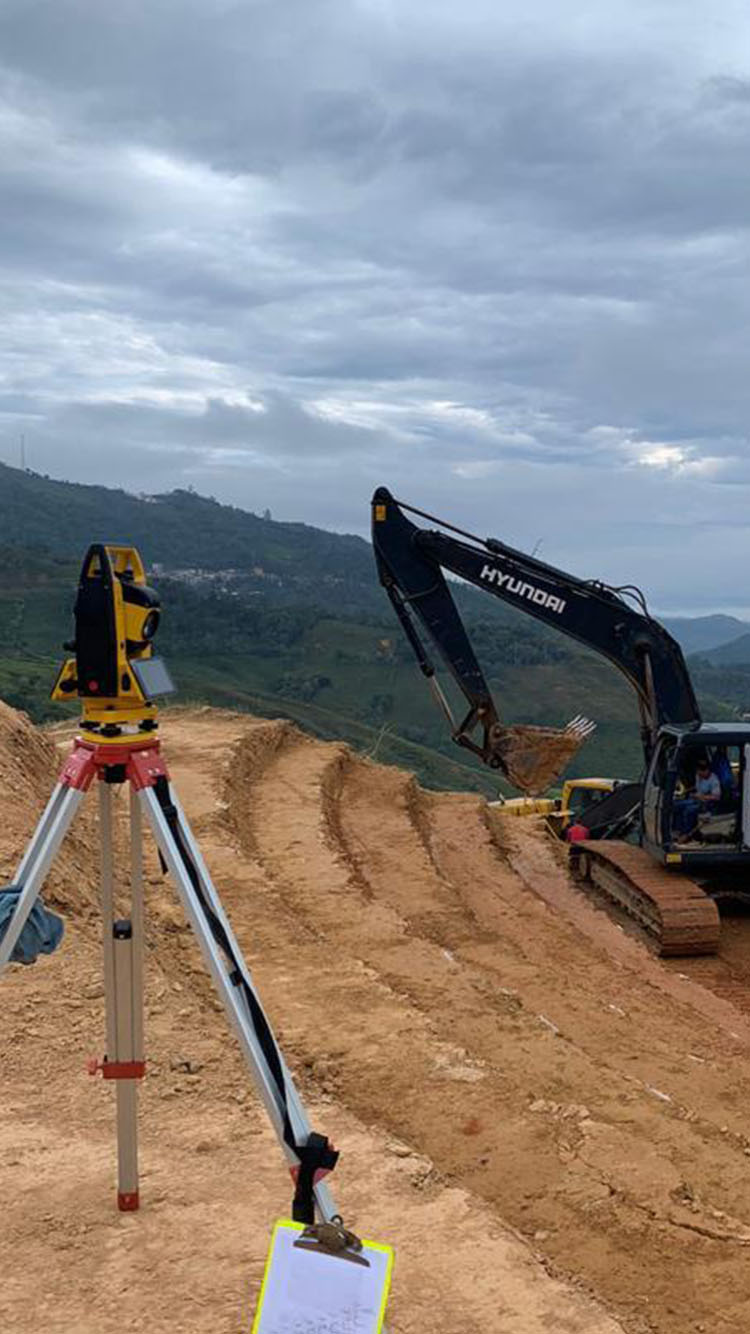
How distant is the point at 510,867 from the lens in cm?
1591

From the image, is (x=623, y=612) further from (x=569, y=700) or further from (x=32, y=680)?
(x=569, y=700)

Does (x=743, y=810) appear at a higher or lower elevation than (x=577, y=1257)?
higher

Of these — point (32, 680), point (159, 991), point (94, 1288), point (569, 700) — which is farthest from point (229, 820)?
point (569, 700)

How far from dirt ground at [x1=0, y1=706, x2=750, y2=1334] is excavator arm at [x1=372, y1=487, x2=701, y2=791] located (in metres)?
2.55

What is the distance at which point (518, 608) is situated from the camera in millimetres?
13477

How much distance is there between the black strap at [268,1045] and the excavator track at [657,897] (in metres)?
8.90

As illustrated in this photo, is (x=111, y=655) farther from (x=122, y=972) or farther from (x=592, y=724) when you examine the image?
(x=592, y=724)

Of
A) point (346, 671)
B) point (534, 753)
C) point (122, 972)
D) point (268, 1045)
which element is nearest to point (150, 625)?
A: point (122, 972)

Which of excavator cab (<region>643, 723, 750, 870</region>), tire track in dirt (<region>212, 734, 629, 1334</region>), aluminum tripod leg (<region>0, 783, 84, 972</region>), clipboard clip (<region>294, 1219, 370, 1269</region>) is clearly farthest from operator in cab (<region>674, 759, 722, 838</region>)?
clipboard clip (<region>294, 1219, 370, 1269</region>)

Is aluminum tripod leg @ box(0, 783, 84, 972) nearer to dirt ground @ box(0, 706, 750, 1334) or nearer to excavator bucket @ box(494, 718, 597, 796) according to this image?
dirt ground @ box(0, 706, 750, 1334)

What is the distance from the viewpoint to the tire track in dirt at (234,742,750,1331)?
4.98 m

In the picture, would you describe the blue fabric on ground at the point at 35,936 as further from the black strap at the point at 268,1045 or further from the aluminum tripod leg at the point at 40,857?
the black strap at the point at 268,1045

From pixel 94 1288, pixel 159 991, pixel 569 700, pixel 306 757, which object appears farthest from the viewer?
pixel 569 700

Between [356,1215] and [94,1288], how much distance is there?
3.69 ft
